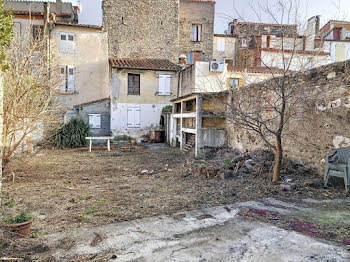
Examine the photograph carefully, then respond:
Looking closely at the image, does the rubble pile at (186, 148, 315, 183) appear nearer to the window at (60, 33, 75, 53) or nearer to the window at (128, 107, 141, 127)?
the window at (128, 107, 141, 127)

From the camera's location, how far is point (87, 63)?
62.5ft

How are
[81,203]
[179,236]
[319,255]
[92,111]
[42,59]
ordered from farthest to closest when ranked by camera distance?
[92,111], [42,59], [81,203], [179,236], [319,255]

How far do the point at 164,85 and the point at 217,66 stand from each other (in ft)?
12.9

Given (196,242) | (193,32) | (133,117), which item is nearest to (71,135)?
(133,117)

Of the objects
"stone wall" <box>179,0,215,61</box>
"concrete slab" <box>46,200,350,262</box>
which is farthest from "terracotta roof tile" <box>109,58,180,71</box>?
"concrete slab" <box>46,200,350,262</box>

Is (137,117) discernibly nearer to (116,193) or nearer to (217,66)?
(217,66)

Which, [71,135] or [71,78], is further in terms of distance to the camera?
[71,78]

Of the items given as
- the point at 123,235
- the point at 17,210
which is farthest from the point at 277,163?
the point at 17,210

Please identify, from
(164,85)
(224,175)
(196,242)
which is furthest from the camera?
(164,85)

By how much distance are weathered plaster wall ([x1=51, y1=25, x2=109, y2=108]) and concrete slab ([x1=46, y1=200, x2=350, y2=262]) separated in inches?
651

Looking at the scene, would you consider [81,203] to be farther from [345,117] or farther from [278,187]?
[345,117]

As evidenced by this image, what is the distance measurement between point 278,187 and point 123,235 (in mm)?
3466

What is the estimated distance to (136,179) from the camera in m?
6.94

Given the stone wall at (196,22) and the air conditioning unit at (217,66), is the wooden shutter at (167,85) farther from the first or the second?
the stone wall at (196,22)
